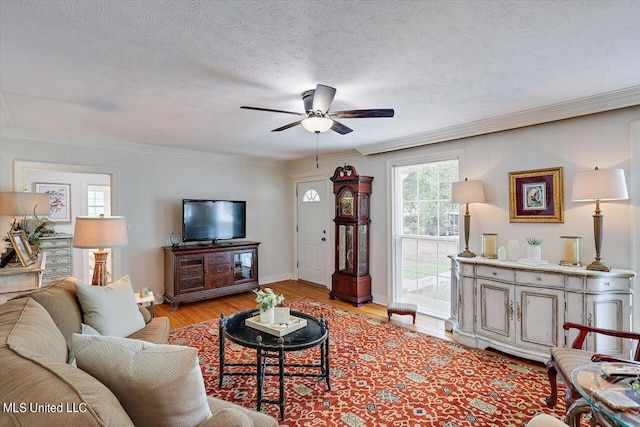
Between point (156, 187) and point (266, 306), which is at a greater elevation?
point (156, 187)

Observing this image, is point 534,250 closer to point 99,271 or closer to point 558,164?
point 558,164

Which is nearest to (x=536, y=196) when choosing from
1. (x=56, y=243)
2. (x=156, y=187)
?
(x=156, y=187)

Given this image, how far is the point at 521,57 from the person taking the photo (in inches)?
81.2

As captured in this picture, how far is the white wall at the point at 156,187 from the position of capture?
13.4 feet

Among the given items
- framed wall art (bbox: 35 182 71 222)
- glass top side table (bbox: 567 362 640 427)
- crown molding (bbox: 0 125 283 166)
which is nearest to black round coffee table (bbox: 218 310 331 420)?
glass top side table (bbox: 567 362 640 427)

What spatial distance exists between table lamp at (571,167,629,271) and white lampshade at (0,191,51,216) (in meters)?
5.56

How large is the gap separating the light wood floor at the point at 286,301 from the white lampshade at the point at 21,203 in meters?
1.92

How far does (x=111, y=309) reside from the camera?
2.19m

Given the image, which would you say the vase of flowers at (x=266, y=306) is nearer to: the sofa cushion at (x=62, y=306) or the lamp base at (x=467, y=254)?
the sofa cushion at (x=62, y=306)

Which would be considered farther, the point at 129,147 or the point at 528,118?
the point at 129,147

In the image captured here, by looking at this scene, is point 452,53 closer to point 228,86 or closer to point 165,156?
point 228,86

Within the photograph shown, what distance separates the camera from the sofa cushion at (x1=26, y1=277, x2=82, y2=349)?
6.25 ft

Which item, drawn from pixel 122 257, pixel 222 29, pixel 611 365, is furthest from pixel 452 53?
pixel 122 257

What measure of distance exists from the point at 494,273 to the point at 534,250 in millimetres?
427
